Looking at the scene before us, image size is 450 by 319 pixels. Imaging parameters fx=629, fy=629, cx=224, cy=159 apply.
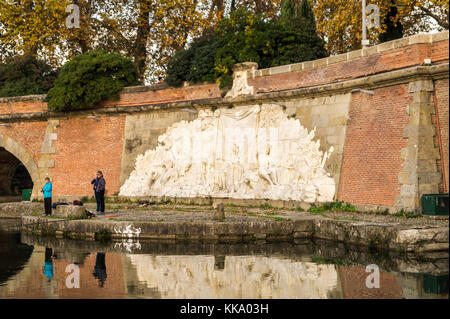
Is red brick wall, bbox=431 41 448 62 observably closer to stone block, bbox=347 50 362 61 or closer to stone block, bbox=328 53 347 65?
stone block, bbox=347 50 362 61

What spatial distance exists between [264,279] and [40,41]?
2156cm

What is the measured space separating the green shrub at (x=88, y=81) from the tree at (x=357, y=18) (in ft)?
26.4

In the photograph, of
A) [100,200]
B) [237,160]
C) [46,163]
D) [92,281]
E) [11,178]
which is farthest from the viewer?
[11,178]

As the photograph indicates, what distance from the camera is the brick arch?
2375cm

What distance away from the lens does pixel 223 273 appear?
981cm

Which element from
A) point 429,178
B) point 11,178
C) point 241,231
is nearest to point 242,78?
point 241,231

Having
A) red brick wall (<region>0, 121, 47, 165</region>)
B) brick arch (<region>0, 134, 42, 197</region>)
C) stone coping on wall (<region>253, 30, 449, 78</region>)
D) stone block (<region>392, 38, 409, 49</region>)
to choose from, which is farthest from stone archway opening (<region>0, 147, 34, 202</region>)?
stone block (<region>392, 38, 409, 49</region>)

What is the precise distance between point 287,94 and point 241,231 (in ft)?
18.6

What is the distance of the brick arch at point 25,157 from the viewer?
2375 centimetres

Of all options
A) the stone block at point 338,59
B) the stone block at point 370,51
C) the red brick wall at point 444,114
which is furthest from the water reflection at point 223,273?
the stone block at point 338,59

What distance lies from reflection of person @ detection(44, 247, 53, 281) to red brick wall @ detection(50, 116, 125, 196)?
30.8 ft

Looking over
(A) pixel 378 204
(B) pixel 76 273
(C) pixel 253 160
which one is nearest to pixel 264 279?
(B) pixel 76 273

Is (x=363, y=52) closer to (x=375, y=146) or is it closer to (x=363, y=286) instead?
(x=375, y=146)

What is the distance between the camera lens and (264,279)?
30.4ft
